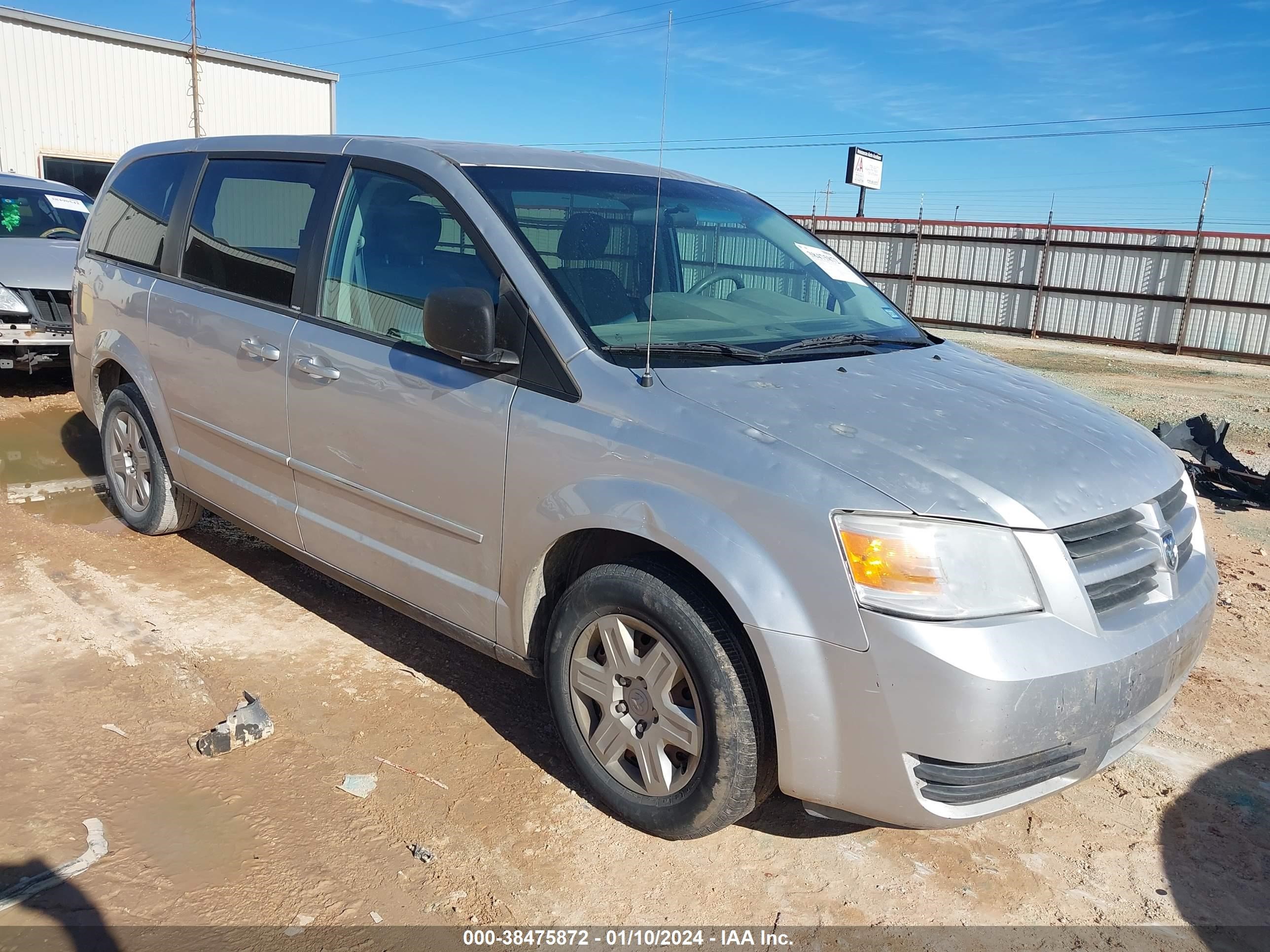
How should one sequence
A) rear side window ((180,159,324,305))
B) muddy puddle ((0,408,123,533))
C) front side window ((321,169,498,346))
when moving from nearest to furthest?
1. front side window ((321,169,498,346))
2. rear side window ((180,159,324,305))
3. muddy puddle ((0,408,123,533))

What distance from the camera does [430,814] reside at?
9.58ft

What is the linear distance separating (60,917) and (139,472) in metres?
3.09

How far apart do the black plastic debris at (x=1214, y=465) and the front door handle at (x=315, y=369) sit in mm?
5556

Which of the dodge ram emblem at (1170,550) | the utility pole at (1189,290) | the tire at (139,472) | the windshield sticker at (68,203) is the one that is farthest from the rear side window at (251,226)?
the utility pole at (1189,290)

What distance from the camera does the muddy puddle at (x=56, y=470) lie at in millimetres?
5570

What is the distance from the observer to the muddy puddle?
5570 mm

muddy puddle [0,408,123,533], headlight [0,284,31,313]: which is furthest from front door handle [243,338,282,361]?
headlight [0,284,31,313]

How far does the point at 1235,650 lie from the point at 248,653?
163 inches

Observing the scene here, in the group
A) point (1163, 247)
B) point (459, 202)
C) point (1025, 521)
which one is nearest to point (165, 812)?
point (459, 202)

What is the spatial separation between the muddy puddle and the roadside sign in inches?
744

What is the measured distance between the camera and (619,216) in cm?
347

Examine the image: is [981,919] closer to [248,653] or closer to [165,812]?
[165,812]

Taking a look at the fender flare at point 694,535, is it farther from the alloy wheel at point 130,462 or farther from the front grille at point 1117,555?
the alloy wheel at point 130,462

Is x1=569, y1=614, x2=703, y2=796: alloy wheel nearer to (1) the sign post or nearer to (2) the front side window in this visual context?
(2) the front side window
